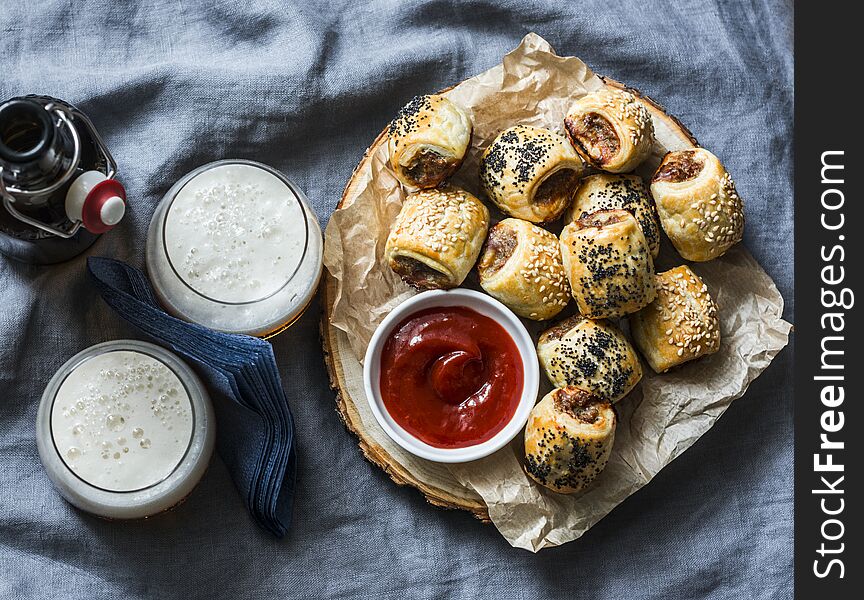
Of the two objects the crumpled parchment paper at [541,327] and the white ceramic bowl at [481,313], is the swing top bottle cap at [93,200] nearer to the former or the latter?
the crumpled parchment paper at [541,327]

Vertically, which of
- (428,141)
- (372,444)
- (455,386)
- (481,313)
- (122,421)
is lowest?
(372,444)

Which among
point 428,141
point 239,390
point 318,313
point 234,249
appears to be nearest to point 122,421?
point 239,390

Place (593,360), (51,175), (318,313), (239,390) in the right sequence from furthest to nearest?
(318,313), (593,360), (239,390), (51,175)

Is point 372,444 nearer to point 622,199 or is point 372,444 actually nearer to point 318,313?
point 318,313

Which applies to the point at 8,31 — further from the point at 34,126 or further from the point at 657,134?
the point at 657,134

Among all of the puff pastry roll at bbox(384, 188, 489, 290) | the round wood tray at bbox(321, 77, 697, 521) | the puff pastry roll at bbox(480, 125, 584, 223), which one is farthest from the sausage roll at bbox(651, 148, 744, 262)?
the round wood tray at bbox(321, 77, 697, 521)
